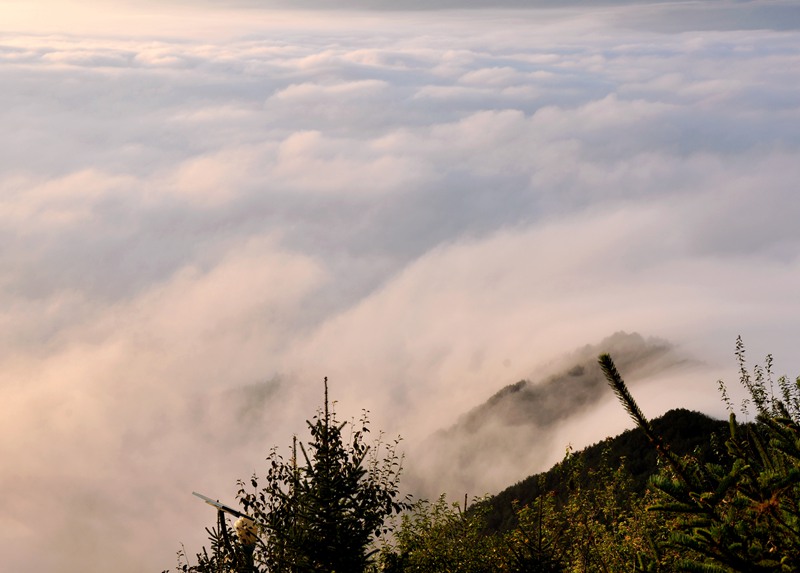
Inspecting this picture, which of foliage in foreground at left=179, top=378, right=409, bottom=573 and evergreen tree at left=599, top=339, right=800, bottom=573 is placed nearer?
evergreen tree at left=599, top=339, right=800, bottom=573

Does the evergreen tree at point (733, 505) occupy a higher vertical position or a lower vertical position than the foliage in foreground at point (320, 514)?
lower

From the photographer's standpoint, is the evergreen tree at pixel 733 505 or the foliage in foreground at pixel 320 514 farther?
the foliage in foreground at pixel 320 514

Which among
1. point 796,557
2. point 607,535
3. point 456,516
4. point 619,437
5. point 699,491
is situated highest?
point 619,437

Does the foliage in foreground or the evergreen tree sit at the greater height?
the foliage in foreground

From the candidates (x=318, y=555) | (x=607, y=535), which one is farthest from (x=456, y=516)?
(x=318, y=555)

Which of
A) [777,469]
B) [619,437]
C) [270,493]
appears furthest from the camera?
[619,437]

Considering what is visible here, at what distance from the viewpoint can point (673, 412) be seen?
257 ft

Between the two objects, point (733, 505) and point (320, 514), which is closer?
point (733, 505)

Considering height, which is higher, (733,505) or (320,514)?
(320,514)

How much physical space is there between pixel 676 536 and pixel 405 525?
59.1 ft

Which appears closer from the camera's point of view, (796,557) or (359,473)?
(796,557)

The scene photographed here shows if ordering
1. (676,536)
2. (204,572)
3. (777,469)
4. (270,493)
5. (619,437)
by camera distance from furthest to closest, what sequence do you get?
(619,437) → (204,572) → (270,493) → (777,469) → (676,536)

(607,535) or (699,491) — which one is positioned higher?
(607,535)

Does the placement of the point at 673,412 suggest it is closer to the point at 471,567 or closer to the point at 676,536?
the point at 471,567
